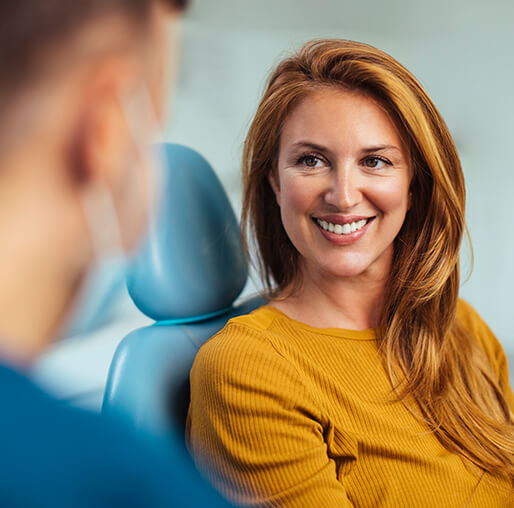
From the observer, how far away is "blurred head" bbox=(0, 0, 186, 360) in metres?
0.19

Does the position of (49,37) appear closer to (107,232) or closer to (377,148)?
(107,232)

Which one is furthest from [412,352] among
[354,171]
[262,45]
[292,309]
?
[262,45]

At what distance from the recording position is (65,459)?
0.18 m

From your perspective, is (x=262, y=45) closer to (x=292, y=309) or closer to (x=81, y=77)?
(x=292, y=309)

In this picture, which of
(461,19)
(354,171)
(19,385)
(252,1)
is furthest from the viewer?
(461,19)

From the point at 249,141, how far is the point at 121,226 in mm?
983

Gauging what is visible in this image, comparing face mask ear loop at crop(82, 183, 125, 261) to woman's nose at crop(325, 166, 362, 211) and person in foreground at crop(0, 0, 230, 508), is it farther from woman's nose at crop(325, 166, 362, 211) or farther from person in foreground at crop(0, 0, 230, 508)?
woman's nose at crop(325, 166, 362, 211)

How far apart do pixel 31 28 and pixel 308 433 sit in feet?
2.58

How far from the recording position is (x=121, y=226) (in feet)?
0.69

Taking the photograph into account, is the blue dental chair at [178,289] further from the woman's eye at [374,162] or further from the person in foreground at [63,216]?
the person in foreground at [63,216]

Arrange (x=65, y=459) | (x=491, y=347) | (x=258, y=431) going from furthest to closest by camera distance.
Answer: (x=491, y=347) < (x=258, y=431) < (x=65, y=459)

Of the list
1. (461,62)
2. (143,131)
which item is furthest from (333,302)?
(461,62)

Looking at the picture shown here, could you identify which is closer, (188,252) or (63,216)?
(63,216)

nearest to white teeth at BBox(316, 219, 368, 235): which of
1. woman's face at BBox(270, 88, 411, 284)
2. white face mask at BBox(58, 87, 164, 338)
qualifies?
woman's face at BBox(270, 88, 411, 284)
